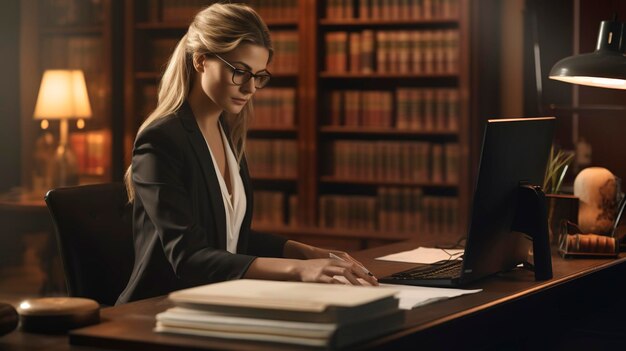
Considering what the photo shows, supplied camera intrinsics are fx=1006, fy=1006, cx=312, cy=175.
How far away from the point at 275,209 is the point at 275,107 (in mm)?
577

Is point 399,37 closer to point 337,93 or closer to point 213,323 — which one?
point 337,93

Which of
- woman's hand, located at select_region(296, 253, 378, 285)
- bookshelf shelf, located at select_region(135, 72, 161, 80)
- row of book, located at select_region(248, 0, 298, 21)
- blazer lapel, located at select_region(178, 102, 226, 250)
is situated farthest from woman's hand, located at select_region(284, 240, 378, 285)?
bookshelf shelf, located at select_region(135, 72, 161, 80)

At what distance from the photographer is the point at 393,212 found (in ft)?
18.1

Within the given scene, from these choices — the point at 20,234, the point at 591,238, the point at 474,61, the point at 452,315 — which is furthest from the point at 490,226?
the point at 20,234

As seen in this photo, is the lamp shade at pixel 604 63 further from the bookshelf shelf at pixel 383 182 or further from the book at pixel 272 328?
the bookshelf shelf at pixel 383 182

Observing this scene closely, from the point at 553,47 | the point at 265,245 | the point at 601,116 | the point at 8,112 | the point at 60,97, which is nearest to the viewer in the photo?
the point at 265,245

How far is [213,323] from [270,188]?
14.3 ft

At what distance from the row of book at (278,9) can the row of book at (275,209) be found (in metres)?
0.99

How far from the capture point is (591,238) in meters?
2.75

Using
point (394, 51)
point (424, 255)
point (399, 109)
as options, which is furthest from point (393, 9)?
point (424, 255)

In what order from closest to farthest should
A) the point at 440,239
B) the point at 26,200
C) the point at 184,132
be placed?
the point at 184,132 → the point at 440,239 → the point at 26,200

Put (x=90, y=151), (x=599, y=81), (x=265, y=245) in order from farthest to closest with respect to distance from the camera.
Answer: (x=90, y=151) → (x=599, y=81) → (x=265, y=245)

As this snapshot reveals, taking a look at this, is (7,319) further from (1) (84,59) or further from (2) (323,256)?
(1) (84,59)

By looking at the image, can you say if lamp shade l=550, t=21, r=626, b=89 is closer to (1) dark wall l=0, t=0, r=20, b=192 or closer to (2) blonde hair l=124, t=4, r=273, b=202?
(2) blonde hair l=124, t=4, r=273, b=202
